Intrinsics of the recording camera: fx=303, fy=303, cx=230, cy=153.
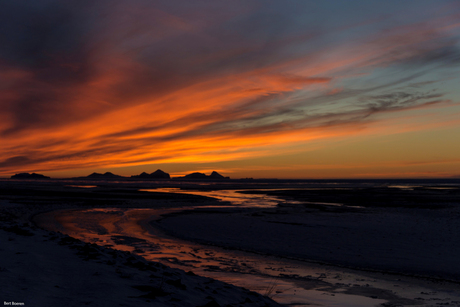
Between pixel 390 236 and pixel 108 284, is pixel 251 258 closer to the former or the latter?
pixel 108 284

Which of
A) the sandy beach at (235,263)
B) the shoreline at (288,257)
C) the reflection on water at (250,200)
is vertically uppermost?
the sandy beach at (235,263)

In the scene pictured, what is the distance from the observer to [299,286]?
8.88 m

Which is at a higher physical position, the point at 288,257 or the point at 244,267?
the point at 244,267

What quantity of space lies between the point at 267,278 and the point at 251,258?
2778mm

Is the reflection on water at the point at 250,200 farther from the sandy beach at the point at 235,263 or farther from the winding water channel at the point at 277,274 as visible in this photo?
the winding water channel at the point at 277,274

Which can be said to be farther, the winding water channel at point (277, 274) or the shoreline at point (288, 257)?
the shoreline at point (288, 257)

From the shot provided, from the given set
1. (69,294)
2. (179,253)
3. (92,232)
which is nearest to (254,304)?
(69,294)

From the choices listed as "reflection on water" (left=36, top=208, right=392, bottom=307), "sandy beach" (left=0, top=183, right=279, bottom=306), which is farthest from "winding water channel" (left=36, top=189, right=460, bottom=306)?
"sandy beach" (left=0, top=183, right=279, bottom=306)

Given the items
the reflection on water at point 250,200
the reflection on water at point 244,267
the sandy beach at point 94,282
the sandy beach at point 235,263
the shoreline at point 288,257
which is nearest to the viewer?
the sandy beach at point 94,282

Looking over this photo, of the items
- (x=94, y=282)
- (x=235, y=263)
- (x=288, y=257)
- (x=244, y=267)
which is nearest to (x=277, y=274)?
(x=244, y=267)

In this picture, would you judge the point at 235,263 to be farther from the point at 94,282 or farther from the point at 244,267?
the point at 94,282

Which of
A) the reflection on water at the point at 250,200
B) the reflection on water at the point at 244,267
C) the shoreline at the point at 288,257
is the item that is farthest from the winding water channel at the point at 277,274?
the reflection on water at the point at 250,200

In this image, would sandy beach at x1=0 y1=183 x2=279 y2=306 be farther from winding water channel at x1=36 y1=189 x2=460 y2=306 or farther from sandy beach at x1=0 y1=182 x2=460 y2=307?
winding water channel at x1=36 y1=189 x2=460 y2=306

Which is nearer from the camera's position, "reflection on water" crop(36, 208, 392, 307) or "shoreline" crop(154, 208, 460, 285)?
"reflection on water" crop(36, 208, 392, 307)
